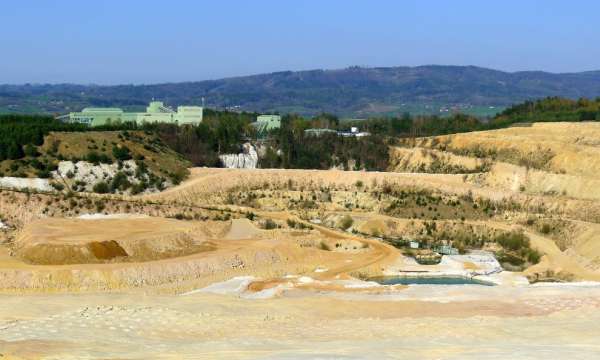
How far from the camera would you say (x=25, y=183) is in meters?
78.6

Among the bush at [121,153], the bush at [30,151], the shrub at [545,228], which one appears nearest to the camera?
the shrub at [545,228]

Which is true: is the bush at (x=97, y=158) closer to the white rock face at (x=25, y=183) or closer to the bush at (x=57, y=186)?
the bush at (x=57, y=186)

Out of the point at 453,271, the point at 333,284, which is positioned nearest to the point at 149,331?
the point at 333,284

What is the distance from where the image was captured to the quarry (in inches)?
1388

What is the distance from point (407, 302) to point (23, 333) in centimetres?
1864

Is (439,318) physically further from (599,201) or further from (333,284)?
(599,201)

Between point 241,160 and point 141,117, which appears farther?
point 141,117

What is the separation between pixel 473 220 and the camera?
237ft

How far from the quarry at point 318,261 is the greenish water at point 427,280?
0.18m

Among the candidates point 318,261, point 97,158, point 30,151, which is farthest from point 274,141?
point 318,261

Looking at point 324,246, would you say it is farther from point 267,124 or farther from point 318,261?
point 267,124

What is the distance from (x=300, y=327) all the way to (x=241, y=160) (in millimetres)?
65766

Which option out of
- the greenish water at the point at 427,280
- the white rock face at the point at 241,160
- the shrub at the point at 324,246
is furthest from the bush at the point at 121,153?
the greenish water at the point at 427,280

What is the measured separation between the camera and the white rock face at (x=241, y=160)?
103188 mm
